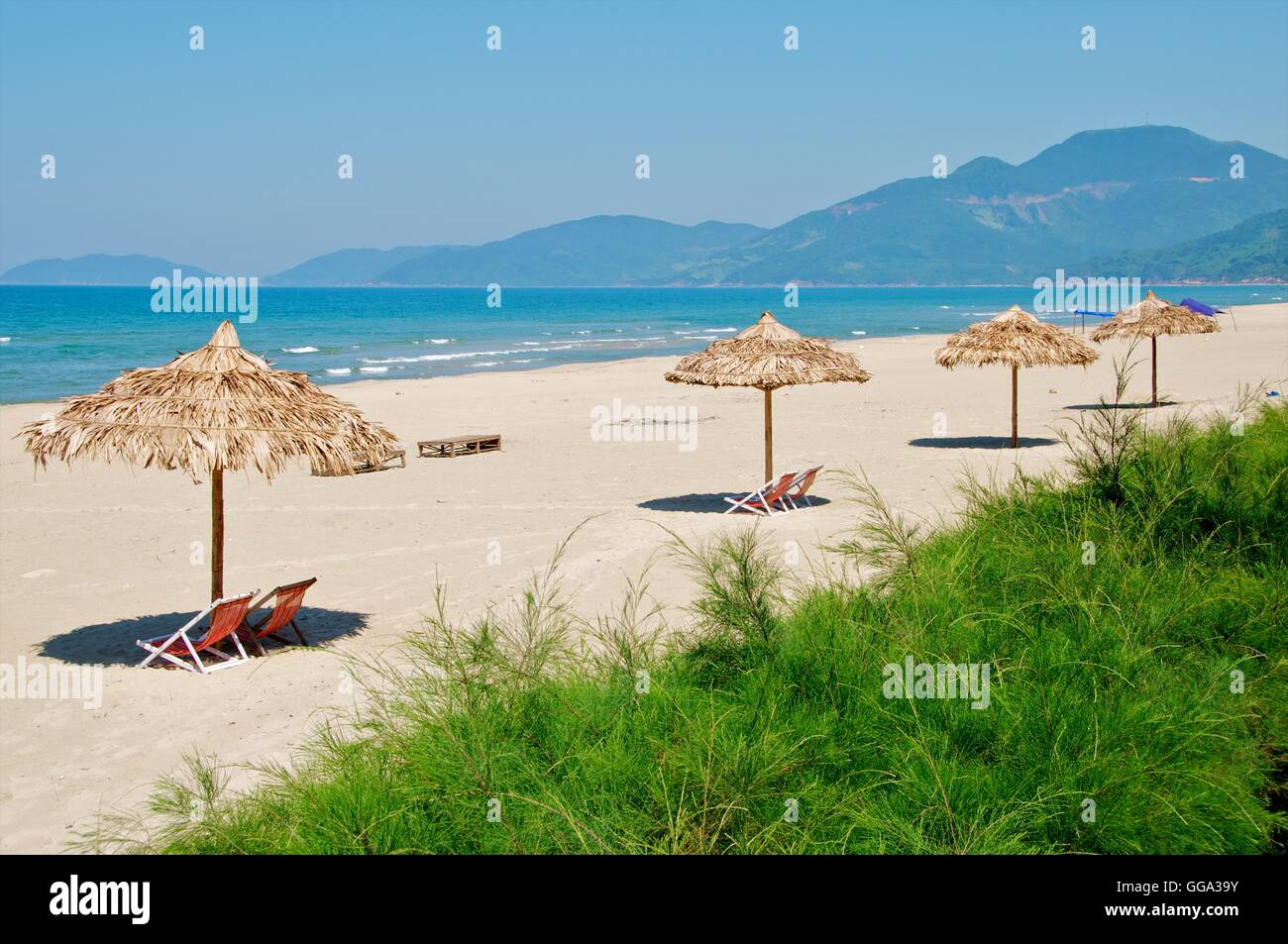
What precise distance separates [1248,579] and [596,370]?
30.6 m

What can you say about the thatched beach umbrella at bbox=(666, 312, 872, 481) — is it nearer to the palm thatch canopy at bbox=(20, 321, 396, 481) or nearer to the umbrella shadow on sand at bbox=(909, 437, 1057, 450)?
the umbrella shadow on sand at bbox=(909, 437, 1057, 450)

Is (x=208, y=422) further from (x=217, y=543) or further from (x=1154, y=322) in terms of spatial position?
(x=1154, y=322)

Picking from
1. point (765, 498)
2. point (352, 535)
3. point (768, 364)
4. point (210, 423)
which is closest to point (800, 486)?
point (765, 498)

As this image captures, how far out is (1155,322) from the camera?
20.2m

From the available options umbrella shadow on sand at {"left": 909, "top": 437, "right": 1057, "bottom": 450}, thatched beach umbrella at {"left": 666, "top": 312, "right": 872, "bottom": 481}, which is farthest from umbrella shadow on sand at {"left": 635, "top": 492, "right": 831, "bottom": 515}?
umbrella shadow on sand at {"left": 909, "top": 437, "right": 1057, "bottom": 450}

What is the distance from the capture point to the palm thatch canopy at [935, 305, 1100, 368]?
15914mm

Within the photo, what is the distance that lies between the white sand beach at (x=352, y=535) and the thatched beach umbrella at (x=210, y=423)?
4.53 ft

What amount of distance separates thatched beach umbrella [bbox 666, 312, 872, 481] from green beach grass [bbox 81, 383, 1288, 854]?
22.9ft

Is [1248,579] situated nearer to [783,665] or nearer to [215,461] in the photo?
[783,665]

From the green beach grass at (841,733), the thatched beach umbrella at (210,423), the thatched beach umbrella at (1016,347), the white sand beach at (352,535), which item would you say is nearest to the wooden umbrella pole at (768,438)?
the white sand beach at (352,535)

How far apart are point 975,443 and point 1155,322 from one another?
595cm

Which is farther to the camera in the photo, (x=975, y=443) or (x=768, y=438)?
(x=975, y=443)

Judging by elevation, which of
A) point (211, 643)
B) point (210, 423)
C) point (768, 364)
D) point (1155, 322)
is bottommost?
point (211, 643)

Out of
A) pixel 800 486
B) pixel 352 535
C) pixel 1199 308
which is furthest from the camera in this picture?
pixel 1199 308
